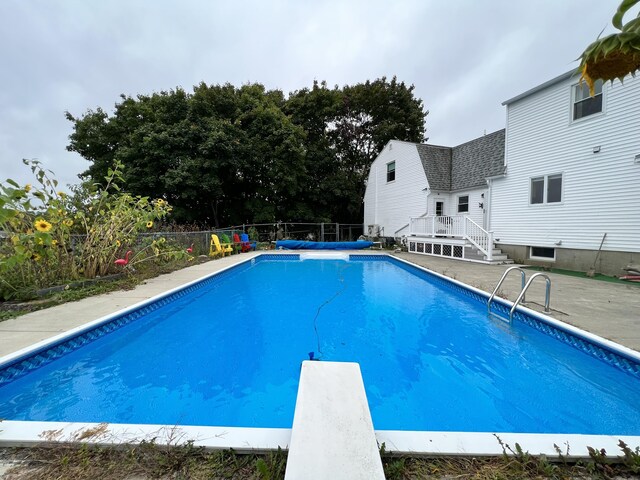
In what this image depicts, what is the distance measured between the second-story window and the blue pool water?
23.5ft

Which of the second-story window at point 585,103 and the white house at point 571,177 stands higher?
the second-story window at point 585,103

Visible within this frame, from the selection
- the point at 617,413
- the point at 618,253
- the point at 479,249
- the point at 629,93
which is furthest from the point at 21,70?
the point at 618,253

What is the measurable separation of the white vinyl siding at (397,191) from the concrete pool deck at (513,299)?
761 centimetres

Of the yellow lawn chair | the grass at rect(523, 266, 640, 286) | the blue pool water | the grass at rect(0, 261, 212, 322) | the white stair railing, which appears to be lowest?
the blue pool water

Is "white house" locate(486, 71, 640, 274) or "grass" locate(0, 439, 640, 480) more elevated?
"white house" locate(486, 71, 640, 274)

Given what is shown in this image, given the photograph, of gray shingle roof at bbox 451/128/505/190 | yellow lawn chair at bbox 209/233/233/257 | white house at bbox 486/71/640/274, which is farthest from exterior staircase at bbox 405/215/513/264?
yellow lawn chair at bbox 209/233/233/257

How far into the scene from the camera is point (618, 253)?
23.7 ft

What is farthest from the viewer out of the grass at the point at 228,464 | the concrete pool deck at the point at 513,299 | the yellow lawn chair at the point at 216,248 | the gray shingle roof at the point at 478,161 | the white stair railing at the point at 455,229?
the gray shingle roof at the point at 478,161

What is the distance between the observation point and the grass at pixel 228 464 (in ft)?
4.60

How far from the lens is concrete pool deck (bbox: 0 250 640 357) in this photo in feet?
10.8

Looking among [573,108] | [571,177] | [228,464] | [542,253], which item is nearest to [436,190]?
[542,253]

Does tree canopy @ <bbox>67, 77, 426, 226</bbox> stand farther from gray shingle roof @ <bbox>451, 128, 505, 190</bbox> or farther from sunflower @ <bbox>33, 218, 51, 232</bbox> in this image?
sunflower @ <bbox>33, 218, 51, 232</bbox>

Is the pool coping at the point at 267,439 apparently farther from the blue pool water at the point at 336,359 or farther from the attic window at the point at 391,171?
the attic window at the point at 391,171

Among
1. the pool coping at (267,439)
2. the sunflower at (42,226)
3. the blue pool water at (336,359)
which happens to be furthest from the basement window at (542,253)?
the sunflower at (42,226)
